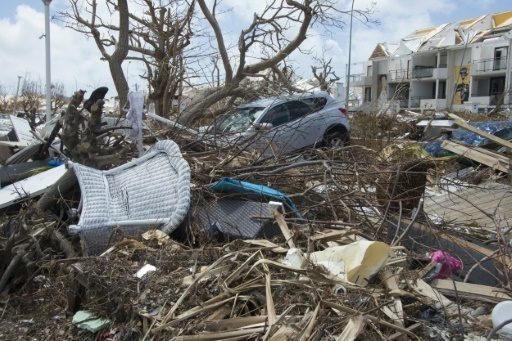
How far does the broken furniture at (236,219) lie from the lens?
3562 millimetres

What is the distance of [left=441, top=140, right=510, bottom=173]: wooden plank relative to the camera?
6957mm

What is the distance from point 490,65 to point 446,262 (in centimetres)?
4707

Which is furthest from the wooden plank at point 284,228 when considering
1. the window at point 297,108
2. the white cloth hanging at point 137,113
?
the window at point 297,108

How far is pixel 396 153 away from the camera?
7.10 m

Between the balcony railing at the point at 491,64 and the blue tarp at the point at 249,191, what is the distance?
45930 mm

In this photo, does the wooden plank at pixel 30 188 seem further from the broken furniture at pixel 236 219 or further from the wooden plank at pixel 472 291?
the wooden plank at pixel 472 291

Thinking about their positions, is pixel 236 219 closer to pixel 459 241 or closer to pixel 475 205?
pixel 459 241

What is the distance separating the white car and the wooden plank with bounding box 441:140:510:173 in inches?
73.9

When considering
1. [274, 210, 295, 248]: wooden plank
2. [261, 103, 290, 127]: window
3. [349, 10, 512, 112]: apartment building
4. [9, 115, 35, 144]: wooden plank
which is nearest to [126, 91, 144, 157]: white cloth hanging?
[274, 210, 295, 248]: wooden plank

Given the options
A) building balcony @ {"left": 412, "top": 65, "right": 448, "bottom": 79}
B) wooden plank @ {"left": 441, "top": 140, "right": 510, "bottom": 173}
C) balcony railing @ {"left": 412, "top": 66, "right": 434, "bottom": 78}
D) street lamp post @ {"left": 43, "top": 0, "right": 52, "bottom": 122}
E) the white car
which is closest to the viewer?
the white car

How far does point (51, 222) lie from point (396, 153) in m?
5.18

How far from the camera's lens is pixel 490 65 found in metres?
43.8

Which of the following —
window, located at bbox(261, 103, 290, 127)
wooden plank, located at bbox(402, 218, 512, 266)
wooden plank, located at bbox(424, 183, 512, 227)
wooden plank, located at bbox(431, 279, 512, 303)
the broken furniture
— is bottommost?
wooden plank, located at bbox(424, 183, 512, 227)

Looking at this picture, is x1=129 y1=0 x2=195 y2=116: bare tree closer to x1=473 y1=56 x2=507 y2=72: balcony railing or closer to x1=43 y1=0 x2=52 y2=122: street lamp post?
x1=43 y1=0 x2=52 y2=122: street lamp post
